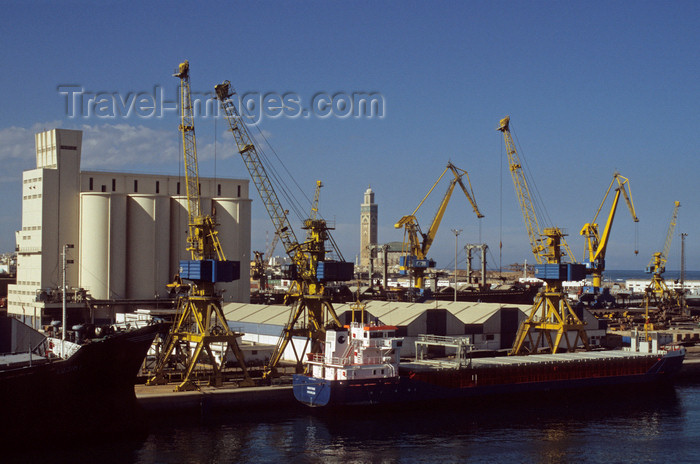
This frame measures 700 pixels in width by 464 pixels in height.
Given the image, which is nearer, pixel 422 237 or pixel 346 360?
pixel 346 360

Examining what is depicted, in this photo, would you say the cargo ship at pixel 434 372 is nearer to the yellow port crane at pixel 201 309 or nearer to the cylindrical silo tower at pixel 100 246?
the yellow port crane at pixel 201 309

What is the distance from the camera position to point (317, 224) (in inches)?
2447

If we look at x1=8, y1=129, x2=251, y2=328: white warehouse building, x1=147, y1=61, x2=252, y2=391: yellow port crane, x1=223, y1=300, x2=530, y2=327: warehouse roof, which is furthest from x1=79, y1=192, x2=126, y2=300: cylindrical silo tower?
x1=147, y1=61, x2=252, y2=391: yellow port crane

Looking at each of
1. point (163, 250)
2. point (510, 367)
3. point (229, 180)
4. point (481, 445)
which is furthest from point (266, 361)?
point (229, 180)

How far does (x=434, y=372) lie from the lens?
56.3 m

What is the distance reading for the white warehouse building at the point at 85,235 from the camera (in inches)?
3533

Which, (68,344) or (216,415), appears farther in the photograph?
(216,415)

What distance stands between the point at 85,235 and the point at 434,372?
5100 cm

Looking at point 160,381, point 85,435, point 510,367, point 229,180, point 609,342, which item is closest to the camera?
point 85,435

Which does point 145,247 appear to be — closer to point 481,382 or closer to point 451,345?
point 451,345

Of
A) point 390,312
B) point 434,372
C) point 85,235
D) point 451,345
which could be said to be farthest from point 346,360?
point 85,235

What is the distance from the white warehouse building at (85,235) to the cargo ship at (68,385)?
4260 centimetres

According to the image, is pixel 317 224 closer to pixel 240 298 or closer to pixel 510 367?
pixel 510 367

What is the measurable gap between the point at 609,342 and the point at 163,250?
52576 mm
